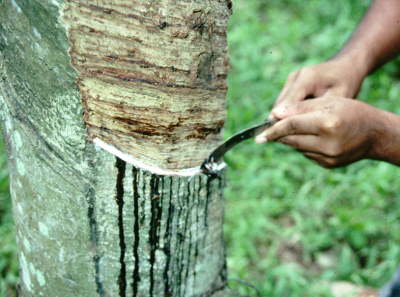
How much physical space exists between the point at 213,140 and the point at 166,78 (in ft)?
0.85

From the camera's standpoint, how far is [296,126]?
1.26 metres

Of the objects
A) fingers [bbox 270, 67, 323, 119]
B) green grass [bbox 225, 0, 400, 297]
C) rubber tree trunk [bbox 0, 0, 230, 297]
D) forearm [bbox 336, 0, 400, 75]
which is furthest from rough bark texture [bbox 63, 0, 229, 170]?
green grass [bbox 225, 0, 400, 297]

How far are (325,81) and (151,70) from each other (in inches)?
30.1

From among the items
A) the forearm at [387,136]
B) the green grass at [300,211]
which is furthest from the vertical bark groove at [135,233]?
the green grass at [300,211]

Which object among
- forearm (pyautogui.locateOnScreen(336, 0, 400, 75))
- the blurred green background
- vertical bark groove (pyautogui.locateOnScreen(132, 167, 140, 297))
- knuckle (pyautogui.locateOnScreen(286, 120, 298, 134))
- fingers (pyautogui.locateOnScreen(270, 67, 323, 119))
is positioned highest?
forearm (pyautogui.locateOnScreen(336, 0, 400, 75))

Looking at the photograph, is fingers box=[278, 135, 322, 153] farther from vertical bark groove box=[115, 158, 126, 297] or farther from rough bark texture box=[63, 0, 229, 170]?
vertical bark groove box=[115, 158, 126, 297]

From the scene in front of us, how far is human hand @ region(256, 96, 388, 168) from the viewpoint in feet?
4.09

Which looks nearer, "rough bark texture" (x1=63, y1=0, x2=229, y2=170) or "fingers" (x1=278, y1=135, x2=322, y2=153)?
"rough bark texture" (x1=63, y1=0, x2=229, y2=170)

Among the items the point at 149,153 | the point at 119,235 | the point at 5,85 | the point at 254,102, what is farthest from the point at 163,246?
the point at 254,102

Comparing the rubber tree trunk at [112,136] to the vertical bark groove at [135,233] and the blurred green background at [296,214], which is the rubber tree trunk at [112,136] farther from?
the blurred green background at [296,214]

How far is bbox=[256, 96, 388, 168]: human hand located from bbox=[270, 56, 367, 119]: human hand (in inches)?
4.4

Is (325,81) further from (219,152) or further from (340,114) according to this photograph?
(219,152)

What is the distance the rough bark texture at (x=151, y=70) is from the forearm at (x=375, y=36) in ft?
→ 2.42

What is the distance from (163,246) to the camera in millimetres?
1148
